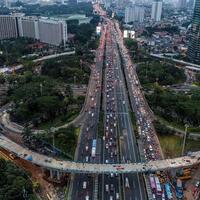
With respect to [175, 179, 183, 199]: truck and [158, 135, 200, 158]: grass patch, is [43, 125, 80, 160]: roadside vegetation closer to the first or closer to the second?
[158, 135, 200, 158]: grass patch

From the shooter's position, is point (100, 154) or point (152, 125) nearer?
point (100, 154)

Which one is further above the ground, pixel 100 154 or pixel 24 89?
pixel 24 89

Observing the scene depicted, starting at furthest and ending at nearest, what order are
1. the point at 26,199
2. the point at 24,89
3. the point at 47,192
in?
the point at 24,89
the point at 47,192
the point at 26,199

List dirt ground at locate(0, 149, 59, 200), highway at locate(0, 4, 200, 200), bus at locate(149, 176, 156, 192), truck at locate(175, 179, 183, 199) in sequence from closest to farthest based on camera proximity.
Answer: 1. truck at locate(175, 179, 183, 199)
2. dirt ground at locate(0, 149, 59, 200)
3. bus at locate(149, 176, 156, 192)
4. highway at locate(0, 4, 200, 200)

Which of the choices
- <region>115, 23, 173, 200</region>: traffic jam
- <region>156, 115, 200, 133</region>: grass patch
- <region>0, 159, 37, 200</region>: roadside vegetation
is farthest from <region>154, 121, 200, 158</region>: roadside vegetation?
<region>0, 159, 37, 200</region>: roadside vegetation

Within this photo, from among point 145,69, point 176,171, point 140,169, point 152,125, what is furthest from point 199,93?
point 140,169

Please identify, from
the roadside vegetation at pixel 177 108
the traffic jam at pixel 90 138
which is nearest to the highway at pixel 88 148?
the traffic jam at pixel 90 138

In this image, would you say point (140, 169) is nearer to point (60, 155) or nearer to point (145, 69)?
point (60, 155)
